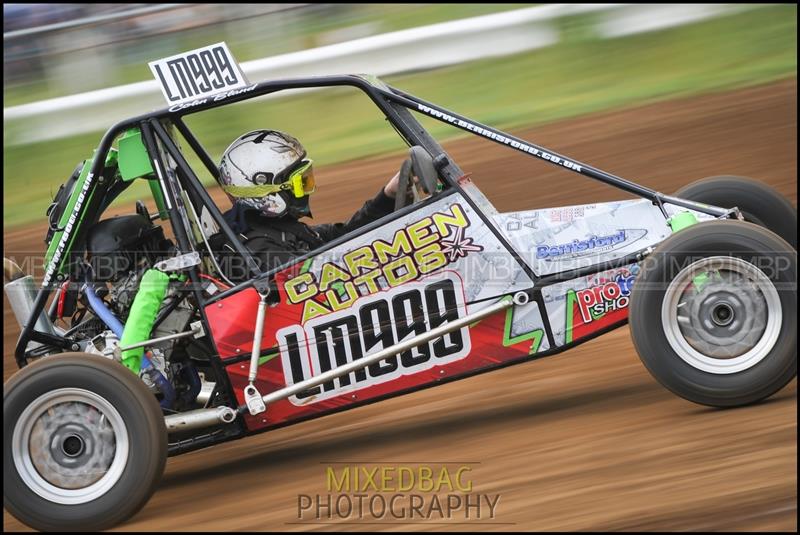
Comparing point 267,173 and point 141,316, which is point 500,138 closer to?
point 267,173

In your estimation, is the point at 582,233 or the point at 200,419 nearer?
the point at 200,419

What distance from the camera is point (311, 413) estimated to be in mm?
4785

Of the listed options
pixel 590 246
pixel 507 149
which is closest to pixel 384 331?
pixel 590 246

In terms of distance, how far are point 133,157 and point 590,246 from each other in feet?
6.70

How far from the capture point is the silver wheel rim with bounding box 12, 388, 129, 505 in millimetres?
4445

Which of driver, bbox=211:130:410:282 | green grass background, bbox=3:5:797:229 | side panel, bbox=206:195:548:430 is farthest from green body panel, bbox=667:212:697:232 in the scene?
green grass background, bbox=3:5:797:229

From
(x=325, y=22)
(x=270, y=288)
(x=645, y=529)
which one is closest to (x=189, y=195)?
(x=270, y=288)

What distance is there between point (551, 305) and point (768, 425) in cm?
100

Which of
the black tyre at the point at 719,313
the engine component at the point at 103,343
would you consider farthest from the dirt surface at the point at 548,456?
the engine component at the point at 103,343

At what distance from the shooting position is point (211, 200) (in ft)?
15.9

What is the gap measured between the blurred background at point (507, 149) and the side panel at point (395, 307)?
46 centimetres

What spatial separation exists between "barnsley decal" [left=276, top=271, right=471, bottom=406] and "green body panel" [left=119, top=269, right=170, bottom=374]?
55 centimetres

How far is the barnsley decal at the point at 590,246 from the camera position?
4730 mm

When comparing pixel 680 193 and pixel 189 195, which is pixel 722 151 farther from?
pixel 189 195
